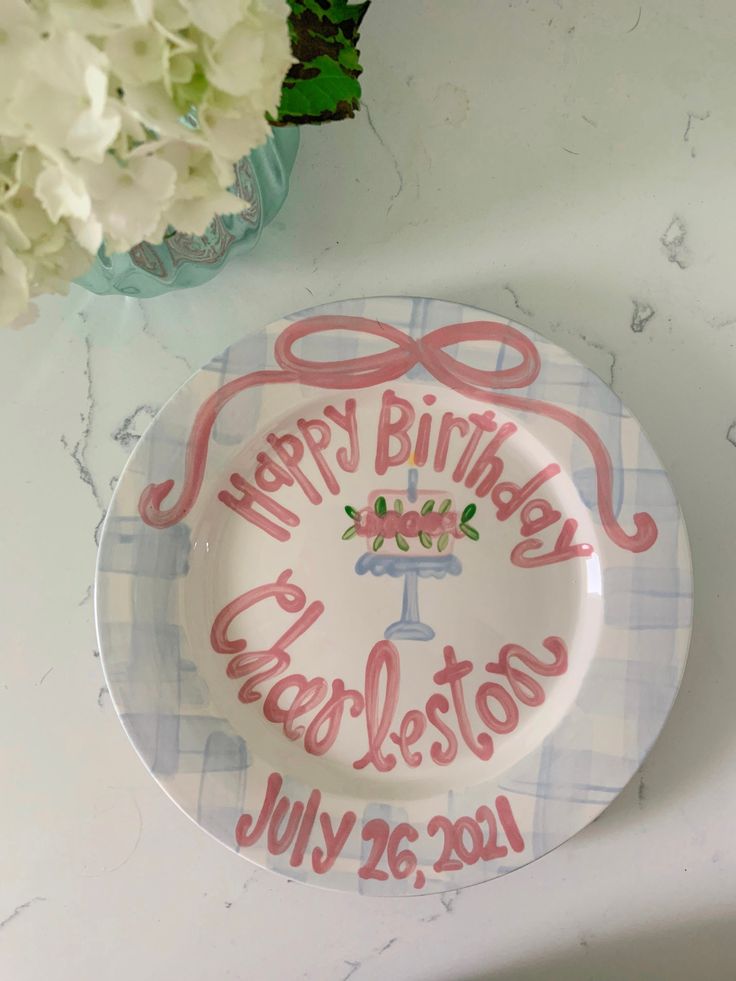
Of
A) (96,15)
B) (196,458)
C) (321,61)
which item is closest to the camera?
(96,15)

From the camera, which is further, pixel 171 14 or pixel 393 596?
pixel 393 596

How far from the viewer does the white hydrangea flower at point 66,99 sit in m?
0.31

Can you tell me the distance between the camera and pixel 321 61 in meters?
0.51

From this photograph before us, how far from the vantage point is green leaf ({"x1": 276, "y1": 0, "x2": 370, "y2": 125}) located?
0.50 meters

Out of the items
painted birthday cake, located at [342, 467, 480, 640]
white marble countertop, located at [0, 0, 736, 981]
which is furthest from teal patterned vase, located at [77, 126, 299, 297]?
painted birthday cake, located at [342, 467, 480, 640]

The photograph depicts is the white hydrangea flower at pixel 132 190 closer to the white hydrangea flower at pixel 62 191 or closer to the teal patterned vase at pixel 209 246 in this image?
the white hydrangea flower at pixel 62 191

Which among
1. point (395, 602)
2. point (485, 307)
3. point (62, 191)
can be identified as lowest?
point (395, 602)

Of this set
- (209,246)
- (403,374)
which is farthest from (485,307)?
(209,246)

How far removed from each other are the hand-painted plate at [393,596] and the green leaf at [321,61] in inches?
6.9

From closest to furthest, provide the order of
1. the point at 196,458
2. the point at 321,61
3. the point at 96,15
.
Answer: the point at 96,15
the point at 321,61
the point at 196,458

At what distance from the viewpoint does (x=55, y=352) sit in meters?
0.74

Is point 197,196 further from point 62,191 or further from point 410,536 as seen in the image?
point 410,536

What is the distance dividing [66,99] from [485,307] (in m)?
0.47

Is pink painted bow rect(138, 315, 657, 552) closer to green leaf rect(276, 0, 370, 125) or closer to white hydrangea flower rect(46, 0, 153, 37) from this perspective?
green leaf rect(276, 0, 370, 125)
